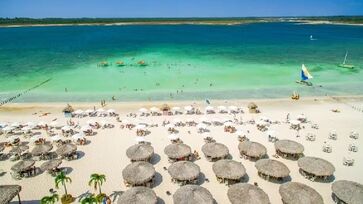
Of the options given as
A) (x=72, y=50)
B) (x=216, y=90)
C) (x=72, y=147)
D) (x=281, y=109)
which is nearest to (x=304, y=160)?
(x=281, y=109)

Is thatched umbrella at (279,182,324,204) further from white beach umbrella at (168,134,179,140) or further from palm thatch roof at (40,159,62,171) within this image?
palm thatch roof at (40,159,62,171)

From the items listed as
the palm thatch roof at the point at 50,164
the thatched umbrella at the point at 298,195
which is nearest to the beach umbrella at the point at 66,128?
the palm thatch roof at the point at 50,164

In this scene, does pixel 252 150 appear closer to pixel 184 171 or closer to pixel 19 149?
pixel 184 171

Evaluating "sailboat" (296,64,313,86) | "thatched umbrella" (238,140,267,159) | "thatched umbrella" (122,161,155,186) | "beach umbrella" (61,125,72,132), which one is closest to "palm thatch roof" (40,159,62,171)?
"thatched umbrella" (122,161,155,186)

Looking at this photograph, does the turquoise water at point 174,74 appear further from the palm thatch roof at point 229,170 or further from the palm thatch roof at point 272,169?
the palm thatch roof at point 272,169

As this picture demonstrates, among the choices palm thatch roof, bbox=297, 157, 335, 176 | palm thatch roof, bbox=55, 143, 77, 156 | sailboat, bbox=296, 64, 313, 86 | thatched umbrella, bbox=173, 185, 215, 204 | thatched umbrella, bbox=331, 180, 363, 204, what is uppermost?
sailboat, bbox=296, 64, 313, 86

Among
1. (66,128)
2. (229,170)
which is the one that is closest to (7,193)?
(66,128)
